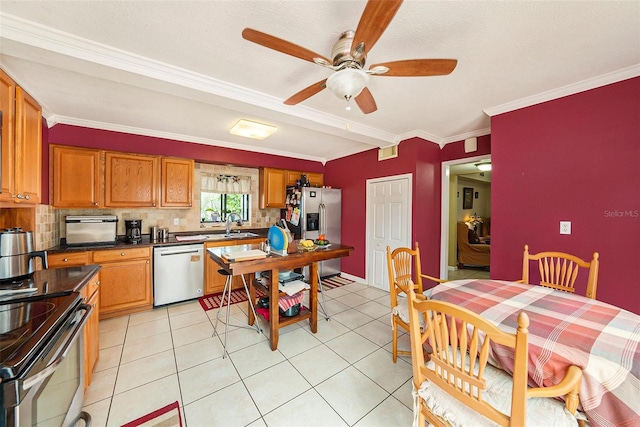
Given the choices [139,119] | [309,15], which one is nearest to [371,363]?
[309,15]

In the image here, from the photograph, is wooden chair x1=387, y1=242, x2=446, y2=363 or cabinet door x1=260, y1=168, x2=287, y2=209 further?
cabinet door x1=260, y1=168, x2=287, y2=209

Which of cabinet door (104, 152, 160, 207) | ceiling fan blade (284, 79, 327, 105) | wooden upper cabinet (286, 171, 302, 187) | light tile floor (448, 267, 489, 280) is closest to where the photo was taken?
ceiling fan blade (284, 79, 327, 105)

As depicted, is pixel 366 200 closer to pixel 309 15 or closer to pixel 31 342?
pixel 309 15

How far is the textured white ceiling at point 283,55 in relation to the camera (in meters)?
1.33

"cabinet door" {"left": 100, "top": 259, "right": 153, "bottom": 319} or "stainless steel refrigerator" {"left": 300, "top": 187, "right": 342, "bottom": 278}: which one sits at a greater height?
"stainless steel refrigerator" {"left": 300, "top": 187, "right": 342, "bottom": 278}

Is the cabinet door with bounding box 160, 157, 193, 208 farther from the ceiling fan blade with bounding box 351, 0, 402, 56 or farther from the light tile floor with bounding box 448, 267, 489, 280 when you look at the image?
the light tile floor with bounding box 448, 267, 489, 280

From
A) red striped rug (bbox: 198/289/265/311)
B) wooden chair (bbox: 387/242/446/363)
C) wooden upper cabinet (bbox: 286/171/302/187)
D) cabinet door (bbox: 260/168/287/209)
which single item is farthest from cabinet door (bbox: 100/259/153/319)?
wooden chair (bbox: 387/242/446/363)

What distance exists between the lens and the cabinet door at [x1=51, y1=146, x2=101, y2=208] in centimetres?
273

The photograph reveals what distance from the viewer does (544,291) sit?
170 cm

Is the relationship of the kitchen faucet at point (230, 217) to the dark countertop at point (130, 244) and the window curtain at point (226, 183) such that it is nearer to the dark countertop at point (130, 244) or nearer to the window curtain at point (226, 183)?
the dark countertop at point (130, 244)

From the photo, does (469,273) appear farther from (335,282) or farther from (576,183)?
(576,183)

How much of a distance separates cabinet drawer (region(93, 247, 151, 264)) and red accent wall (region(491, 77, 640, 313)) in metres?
4.26

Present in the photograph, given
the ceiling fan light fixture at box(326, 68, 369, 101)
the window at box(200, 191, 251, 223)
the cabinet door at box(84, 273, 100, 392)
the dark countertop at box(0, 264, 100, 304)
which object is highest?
the ceiling fan light fixture at box(326, 68, 369, 101)

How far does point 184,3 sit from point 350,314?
3227 mm
